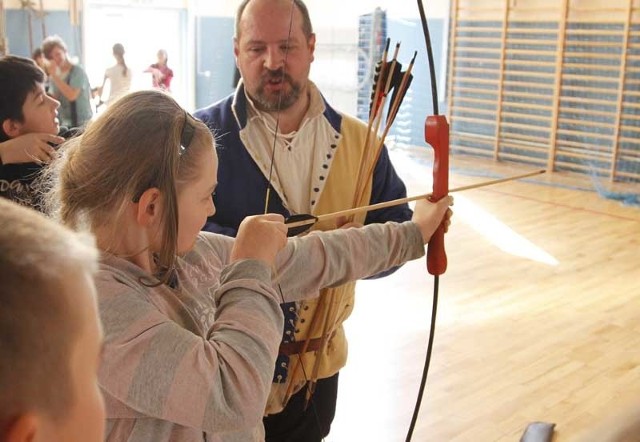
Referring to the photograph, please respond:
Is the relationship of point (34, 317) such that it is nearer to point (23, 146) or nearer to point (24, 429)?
point (24, 429)

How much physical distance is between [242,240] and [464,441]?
1825 millimetres

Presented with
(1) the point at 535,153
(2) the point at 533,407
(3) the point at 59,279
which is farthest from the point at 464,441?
(1) the point at 535,153

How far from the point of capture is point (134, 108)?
0.92 m

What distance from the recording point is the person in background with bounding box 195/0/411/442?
152 centimetres

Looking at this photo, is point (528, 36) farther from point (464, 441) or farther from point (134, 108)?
point (134, 108)

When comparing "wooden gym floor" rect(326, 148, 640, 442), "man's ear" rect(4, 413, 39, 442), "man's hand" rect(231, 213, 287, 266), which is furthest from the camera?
"wooden gym floor" rect(326, 148, 640, 442)

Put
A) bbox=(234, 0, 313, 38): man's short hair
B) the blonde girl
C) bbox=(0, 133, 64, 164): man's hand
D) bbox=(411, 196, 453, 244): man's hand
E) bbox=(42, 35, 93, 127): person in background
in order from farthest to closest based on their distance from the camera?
bbox=(42, 35, 93, 127): person in background < bbox=(0, 133, 64, 164): man's hand < bbox=(234, 0, 313, 38): man's short hair < bbox=(411, 196, 453, 244): man's hand < the blonde girl

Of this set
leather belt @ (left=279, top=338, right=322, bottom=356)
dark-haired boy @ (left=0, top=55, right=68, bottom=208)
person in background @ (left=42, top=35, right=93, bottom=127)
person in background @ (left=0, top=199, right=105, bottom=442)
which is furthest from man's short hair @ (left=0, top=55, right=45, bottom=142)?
person in background @ (left=42, top=35, right=93, bottom=127)

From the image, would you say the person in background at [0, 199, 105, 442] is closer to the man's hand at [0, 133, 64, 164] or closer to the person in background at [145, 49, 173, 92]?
the man's hand at [0, 133, 64, 164]

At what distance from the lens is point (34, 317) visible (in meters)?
0.49

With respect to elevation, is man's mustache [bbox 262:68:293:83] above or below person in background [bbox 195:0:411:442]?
above

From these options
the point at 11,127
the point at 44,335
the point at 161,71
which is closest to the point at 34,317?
the point at 44,335

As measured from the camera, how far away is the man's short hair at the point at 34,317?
47cm

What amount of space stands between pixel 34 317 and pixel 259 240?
20.4 inches
